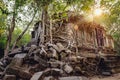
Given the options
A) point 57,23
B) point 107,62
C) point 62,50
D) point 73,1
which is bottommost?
point 107,62

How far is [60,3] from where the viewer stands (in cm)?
1369

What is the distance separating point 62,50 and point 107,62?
5193 millimetres

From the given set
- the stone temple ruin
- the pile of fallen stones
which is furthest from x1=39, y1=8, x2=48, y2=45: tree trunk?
the pile of fallen stones

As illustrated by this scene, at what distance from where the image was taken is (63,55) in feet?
41.5

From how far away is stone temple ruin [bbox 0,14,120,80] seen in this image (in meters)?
10.5

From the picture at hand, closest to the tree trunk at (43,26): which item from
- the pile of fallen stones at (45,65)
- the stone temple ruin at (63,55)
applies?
the stone temple ruin at (63,55)

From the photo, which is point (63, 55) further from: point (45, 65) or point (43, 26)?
point (43, 26)

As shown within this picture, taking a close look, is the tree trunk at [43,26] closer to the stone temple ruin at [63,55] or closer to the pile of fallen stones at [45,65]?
the stone temple ruin at [63,55]

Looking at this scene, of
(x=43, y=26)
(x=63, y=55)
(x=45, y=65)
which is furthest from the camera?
(x=43, y=26)

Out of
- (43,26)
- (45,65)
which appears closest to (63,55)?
(45,65)

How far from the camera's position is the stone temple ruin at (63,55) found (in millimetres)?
10471

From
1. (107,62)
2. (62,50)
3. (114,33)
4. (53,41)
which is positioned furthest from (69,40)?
(114,33)

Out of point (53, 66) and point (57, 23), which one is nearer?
point (53, 66)

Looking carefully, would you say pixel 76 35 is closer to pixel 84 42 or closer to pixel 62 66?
pixel 84 42
